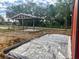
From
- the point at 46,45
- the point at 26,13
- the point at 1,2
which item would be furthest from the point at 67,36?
the point at 1,2

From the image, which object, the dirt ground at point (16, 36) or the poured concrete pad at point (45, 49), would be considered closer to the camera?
the poured concrete pad at point (45, 49)

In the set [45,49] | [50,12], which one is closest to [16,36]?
[45,49]

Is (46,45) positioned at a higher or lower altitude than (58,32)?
lower

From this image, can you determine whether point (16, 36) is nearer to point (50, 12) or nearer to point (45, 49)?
point (45, 49)

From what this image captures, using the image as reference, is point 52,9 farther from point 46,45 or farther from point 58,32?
point 46,45

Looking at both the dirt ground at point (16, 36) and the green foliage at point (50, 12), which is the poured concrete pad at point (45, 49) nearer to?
the dirt ground at point (16, 36)

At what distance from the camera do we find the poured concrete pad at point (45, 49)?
8.09 ft

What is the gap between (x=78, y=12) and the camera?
1.75 metres

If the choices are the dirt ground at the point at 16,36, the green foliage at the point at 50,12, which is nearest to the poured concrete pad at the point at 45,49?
the dirt ground at the point at 16,36

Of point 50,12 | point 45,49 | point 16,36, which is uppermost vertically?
point 50,12

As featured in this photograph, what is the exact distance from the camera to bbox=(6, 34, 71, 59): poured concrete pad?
247 cm

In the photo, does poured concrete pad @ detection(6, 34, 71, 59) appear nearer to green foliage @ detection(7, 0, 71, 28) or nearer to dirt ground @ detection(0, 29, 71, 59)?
dirt ground @ detection(0, 29, 71, 59)

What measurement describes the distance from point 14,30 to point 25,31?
0.17m

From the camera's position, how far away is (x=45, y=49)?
2.53 m
